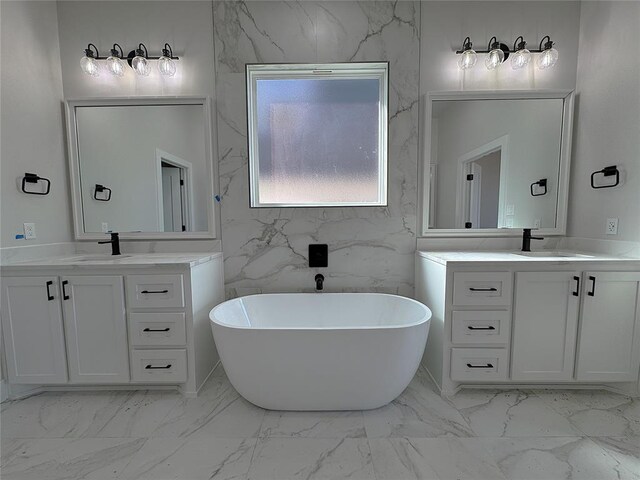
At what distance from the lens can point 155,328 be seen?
5.50ft

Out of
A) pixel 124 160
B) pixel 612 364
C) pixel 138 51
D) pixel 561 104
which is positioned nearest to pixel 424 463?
pixel 612 364

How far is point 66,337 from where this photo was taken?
169 centimetres

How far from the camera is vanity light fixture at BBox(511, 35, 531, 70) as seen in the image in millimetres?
1950

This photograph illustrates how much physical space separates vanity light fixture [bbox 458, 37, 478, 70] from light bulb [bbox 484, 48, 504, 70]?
9cm

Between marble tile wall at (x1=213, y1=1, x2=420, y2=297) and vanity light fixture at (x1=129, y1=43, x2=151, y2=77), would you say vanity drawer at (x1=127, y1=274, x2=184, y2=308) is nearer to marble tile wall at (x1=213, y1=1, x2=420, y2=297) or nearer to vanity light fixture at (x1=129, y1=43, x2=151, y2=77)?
marble tile wall at (x1=213, y1=1, x2=420, y2=297)

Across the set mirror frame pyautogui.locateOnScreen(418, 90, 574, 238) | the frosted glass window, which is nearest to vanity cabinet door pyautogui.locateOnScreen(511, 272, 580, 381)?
mirror frame pyautogui.locateOnScreen(418, 90, 574, 238)

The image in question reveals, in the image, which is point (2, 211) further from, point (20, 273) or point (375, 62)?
point (375, 62)

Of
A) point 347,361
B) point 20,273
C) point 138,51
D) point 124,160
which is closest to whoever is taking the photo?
point 347,361

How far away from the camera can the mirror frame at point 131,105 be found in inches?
81.1

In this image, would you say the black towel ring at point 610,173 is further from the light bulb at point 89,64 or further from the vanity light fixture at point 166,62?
the light bulb at point 89,64

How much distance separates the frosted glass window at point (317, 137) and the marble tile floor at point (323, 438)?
1413 millimetres

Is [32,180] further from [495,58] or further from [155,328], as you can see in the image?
[495,58]

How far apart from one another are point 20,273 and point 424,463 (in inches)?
92.8

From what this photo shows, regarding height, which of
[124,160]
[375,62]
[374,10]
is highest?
[374,10]
